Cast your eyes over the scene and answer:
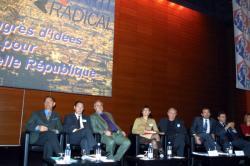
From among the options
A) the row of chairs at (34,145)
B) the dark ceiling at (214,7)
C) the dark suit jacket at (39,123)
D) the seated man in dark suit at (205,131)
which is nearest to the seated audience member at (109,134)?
the row of chairs at (34,145)

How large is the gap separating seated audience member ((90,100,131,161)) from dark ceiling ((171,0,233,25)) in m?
4.32

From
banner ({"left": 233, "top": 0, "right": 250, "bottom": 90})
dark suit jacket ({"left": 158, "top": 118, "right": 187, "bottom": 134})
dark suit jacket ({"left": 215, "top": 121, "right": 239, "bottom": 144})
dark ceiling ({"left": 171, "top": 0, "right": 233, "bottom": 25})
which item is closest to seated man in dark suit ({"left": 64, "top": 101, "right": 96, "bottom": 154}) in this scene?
dark suit jacket ({"left": 158, "top": 118, "right": 187, "bottom": 134})

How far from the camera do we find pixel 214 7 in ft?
26.8

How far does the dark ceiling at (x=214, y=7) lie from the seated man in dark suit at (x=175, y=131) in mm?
3742

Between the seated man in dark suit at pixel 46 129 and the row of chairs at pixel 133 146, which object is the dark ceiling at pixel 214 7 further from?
the seated man in dark suit at pixel 46 129

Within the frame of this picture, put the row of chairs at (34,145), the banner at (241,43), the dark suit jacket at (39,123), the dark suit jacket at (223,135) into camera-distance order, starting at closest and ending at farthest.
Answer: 1. the row of chairs at (34,145)
2. the dark suit jacket at (39,123)
3. the dark suit jacket at (223,135)
4. the banner at (241,43)

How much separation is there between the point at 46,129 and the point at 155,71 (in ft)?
11.6

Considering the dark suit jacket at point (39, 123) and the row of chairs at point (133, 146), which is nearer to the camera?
the row of chairs at point (133, 146)

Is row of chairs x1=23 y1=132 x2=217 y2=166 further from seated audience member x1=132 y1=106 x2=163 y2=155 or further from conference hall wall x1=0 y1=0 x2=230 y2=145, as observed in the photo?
conference hall wall x1=0 y1=0 x2=230 y2=145

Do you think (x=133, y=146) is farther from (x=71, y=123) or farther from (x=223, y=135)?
(x=223, y=135)

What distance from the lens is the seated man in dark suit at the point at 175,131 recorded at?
186 inches

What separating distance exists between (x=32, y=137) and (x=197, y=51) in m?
5.36

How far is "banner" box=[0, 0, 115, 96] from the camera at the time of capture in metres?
4.70

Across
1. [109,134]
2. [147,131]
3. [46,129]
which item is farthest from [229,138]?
[46,129]
